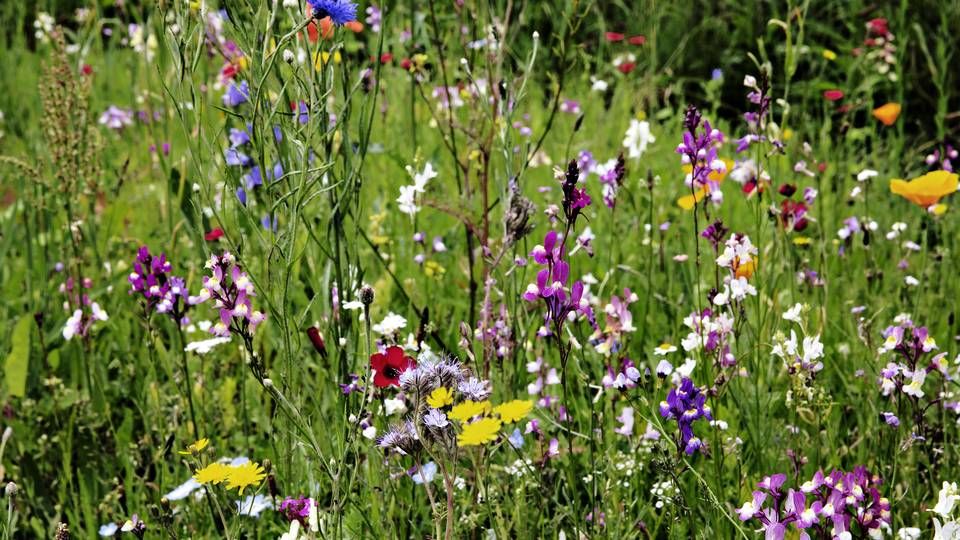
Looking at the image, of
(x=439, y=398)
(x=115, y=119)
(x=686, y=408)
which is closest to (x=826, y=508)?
(x=686, y=408)

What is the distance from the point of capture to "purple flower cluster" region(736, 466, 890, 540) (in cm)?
131

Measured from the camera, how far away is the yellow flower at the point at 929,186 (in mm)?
1906

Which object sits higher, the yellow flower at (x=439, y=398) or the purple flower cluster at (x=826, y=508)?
the yellow flower at (x=439, y=398)

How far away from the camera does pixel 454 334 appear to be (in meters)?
2.25

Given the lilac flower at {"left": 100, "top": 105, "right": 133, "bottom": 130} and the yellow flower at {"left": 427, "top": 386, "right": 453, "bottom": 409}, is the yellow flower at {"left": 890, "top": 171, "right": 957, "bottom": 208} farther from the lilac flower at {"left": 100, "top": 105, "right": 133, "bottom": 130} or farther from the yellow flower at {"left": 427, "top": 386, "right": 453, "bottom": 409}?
the lilac flower at {"left": 100, "top": 105, "right": 133, "bottom": 130}

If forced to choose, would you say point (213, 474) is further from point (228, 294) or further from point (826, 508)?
point (826, 508)

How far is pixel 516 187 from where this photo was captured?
1.40m

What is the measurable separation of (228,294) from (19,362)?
0.98 metres

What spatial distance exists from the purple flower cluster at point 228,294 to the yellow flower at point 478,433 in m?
0.40

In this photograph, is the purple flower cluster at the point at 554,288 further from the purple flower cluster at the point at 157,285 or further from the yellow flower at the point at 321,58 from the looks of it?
the purple flower cluster at the point at 157,285

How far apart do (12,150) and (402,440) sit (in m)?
3.24

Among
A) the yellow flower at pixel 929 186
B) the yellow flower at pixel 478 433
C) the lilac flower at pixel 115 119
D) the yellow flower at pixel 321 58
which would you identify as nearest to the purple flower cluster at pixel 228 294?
the yellow flower at pixel 321 58

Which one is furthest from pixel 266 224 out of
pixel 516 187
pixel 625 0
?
pixel 625 0

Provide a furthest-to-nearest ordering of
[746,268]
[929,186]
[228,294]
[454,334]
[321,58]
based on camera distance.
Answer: [454,334] → [929,186] → [746,268] → [321,58] → [228,294]
